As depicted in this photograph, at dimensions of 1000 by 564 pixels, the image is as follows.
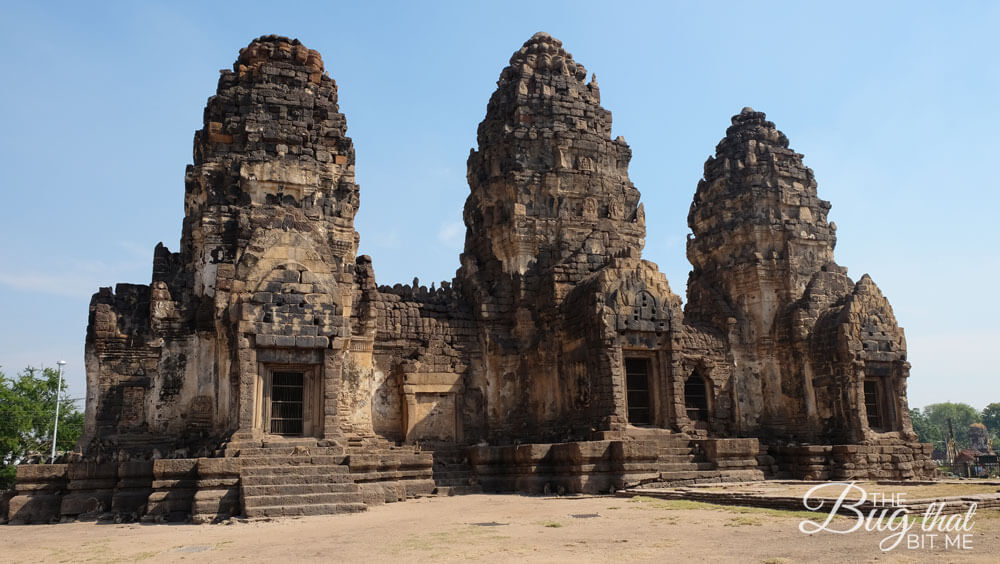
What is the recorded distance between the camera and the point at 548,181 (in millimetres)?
21641

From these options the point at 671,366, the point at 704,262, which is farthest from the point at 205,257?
the point at 704,262

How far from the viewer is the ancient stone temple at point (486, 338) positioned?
1558 centimetres

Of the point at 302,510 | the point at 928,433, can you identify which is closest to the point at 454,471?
the point at 302,510

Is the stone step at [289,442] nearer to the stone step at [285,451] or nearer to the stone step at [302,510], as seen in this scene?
the stone step at [285,451]

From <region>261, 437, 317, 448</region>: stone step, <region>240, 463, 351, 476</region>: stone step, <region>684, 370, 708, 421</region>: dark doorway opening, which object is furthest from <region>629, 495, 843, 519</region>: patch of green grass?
<region>684, 370, 708, 421</region>: dark doorway opening

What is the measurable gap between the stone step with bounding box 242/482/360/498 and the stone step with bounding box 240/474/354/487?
8 cm

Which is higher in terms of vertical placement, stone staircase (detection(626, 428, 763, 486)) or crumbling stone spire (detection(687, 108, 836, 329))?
crumbling stone spire (detection(687, 108, 836, 329))

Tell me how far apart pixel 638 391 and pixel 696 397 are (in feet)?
11.6

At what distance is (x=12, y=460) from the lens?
3438cm

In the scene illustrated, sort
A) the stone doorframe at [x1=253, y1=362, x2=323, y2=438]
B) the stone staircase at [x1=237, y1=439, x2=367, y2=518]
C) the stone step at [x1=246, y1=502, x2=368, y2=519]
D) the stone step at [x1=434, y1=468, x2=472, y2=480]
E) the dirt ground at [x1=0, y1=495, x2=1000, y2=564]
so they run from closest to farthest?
the dirt ground at [x1=0, y1=495, x2=1000, y2=564], the stone step at [x1=246, y1=502, x2=368, y2=519], the stone staircase at [x1=237, y1=439, x2=367, y2=518], the stone doorframe at [x1=253, y1=362, x2=323, y2=438], the stone step at [x1=434, y1=468, x2=472, y2=480]

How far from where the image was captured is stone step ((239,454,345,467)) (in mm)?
14164

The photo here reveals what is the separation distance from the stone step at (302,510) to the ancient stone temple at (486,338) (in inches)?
2.8

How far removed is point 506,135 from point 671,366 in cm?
743

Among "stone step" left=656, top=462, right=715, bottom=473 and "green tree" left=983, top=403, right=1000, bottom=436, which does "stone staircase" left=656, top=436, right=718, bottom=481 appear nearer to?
"stone step" left=656, top=462, right=715, bottom=473
